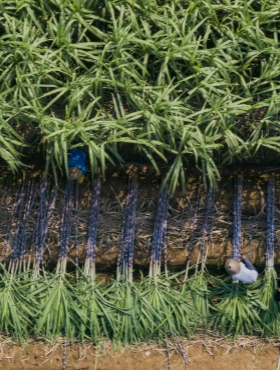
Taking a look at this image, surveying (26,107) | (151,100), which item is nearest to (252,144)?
(151,100)

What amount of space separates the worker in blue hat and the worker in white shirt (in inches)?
34.5

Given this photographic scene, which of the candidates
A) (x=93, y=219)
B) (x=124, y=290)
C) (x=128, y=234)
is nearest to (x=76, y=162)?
(x=93, y=219)

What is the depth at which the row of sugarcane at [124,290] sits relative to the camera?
3.07m

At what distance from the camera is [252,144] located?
112 inches

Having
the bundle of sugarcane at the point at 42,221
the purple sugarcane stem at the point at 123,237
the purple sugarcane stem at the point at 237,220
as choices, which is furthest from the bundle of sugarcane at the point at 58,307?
the purple sugarcane stem at the point at 237,220

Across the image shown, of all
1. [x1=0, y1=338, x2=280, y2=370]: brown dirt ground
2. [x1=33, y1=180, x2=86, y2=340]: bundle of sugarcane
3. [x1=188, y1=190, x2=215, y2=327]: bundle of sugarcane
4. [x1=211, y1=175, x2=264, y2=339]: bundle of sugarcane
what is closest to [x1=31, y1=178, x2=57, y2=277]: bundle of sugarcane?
[x1=33, y1=180, x2=86, y2=340]: bundle of sugarcane

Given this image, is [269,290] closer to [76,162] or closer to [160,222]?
[160,222]

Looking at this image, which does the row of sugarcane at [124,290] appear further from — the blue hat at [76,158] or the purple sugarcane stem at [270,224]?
the blue hat at [76,158]

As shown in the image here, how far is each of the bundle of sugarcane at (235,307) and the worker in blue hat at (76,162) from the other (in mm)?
884

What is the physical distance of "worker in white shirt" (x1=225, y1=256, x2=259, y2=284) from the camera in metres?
3.02

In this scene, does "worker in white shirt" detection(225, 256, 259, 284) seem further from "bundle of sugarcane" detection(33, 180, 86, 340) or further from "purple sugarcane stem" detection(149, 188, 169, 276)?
"bundle of sugarcane" detection(33, 180, 86, 340)

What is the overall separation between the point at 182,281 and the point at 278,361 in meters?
0.64

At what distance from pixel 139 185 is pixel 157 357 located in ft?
2.97

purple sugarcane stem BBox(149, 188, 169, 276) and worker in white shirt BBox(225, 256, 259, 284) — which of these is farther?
purple sugarcane stem BBox(149, 188, 169, 276)
